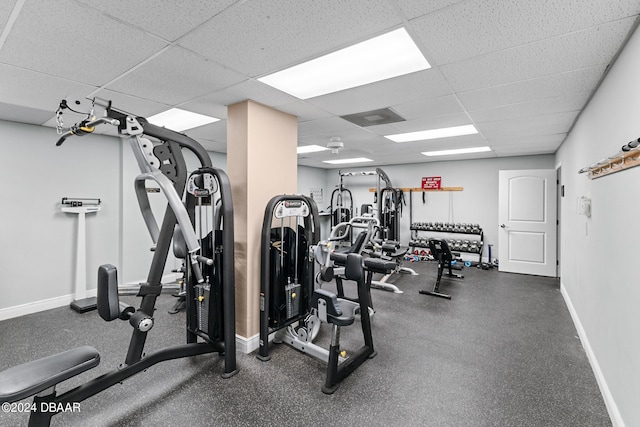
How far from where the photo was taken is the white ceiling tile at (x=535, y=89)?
218 centimetres

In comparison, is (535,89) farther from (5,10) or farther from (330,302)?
(5,10)

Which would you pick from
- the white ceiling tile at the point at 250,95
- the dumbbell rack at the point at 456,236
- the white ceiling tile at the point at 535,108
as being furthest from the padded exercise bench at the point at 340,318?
the dumbbell rack at the point at 456,236

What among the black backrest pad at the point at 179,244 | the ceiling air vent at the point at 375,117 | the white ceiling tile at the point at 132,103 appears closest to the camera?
the white ceiling tile at the point at 132,103

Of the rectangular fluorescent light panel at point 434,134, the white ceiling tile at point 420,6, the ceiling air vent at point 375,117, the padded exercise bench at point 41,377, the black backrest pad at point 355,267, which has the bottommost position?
the padded exercise bench at point 41,377

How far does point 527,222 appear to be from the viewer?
18.4ft

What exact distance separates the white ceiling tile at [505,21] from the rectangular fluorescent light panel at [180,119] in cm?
257

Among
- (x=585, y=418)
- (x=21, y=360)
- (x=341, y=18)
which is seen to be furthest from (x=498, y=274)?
(x=21, y=360)

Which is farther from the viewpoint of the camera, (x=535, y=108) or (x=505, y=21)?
(x=535, y=108)

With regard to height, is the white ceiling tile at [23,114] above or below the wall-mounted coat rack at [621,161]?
above

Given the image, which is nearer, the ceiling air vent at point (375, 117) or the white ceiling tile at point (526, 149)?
the ceiling air vent at point (375, 117)

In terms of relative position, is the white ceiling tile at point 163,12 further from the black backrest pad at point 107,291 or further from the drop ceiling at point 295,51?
the black backrest pad at point 107,291

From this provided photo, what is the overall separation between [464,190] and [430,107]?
442 cm

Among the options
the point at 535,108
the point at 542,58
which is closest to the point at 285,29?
the point at 542,58

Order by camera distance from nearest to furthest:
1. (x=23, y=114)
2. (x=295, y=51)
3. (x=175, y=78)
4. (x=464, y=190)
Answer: (x=295, y=51), (x=175, y=78), (x=23, y=114), (x=464, y=190)
